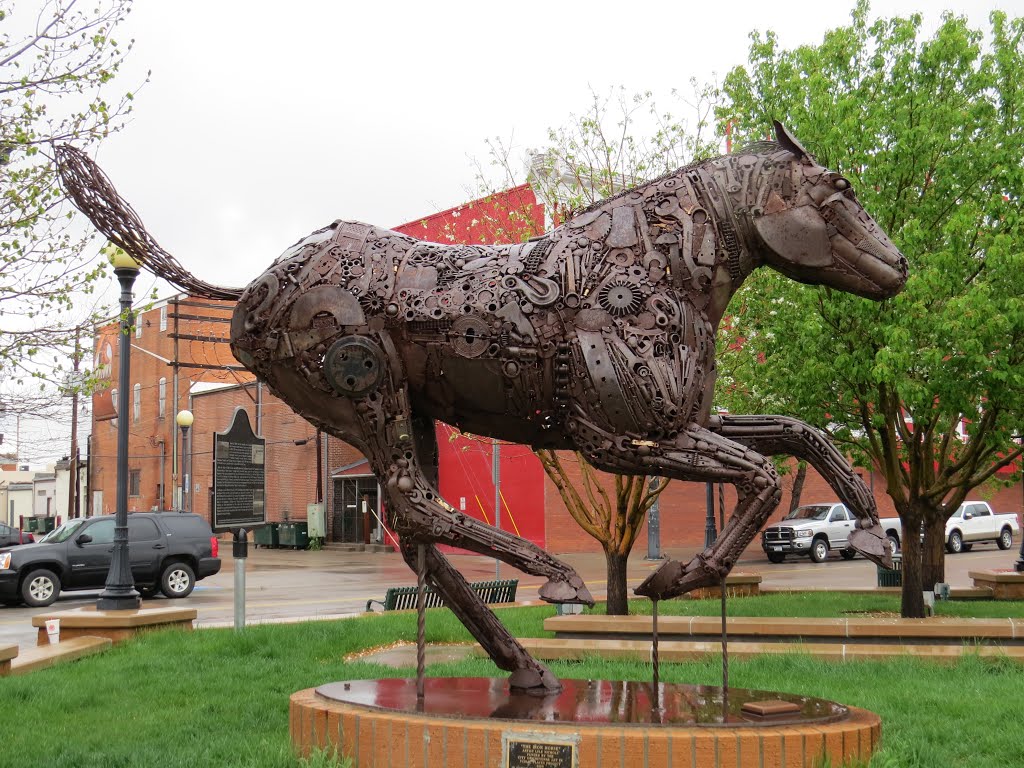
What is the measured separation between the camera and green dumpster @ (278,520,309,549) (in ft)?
121

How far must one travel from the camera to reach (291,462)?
40062 millimetres

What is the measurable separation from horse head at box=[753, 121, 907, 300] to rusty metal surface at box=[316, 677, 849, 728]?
6.57ft

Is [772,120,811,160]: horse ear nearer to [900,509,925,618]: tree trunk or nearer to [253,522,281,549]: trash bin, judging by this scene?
[900,509,925,618]: tree trunk

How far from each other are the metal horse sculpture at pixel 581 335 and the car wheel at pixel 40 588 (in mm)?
14562

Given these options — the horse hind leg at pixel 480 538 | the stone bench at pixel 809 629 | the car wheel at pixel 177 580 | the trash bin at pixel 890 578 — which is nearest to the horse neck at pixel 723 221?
the horse hind leg at pixel 480 538

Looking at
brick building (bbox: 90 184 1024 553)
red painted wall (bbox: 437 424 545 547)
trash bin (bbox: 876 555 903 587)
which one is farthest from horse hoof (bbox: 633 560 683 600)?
red painted wall (bbox: 437 424 545 547)

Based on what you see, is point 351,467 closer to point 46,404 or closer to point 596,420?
point 46,404

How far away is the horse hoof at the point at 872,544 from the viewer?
4.47 metres

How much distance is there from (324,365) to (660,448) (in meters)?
1.67

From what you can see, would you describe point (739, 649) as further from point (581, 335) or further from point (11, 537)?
point (11, 537)

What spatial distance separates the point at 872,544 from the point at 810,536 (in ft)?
81.0

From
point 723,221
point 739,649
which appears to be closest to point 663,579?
point 723,221

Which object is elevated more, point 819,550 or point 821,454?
point 821,454

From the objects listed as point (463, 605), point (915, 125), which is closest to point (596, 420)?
point (463, 605)
